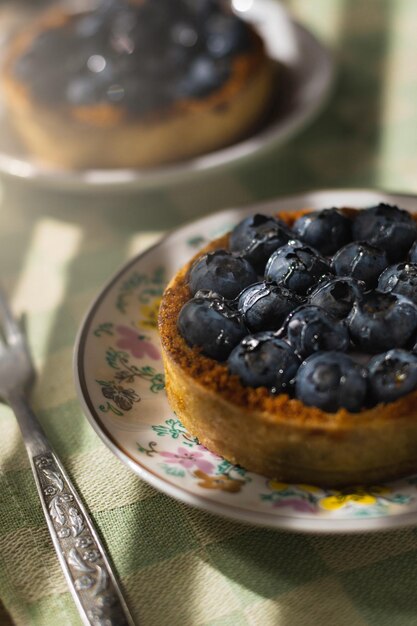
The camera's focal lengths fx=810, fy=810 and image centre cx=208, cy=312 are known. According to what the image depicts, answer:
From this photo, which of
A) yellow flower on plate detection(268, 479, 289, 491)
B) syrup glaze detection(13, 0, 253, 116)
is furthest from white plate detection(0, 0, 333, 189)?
yellow flower on plate detection(268, 479, 289, 491)

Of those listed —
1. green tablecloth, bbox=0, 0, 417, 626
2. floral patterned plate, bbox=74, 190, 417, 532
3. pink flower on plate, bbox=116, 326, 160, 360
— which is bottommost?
green tablecloth, bbox=0, 0, 417, 626

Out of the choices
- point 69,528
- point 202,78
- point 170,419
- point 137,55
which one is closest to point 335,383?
point 170,419

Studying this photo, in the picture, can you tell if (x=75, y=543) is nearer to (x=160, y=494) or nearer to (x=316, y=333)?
(x=160, y=494)

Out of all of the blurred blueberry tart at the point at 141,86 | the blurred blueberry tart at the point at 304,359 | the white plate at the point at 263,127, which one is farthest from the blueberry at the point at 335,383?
the blurred blueberry tart at the point at 141,86

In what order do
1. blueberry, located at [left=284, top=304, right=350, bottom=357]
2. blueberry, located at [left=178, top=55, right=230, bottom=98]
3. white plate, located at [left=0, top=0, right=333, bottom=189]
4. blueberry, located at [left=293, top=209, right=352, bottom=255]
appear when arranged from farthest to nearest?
blueberry, located at [left=178, top=55, right=230, bottom=98] → white plate, located at [left=0, top=0, right=333, bottom=189] → blueberry, located at [left=293, top=209, right=352, bottom=255] → blueberry, located at [left=284, top=304, right=350, bottom=357]

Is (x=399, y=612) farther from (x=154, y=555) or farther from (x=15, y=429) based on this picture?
(x=15, y=429)

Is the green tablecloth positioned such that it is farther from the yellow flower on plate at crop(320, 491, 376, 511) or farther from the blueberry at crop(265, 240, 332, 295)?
the blueberry at crop(265, 240, 332, 295)
